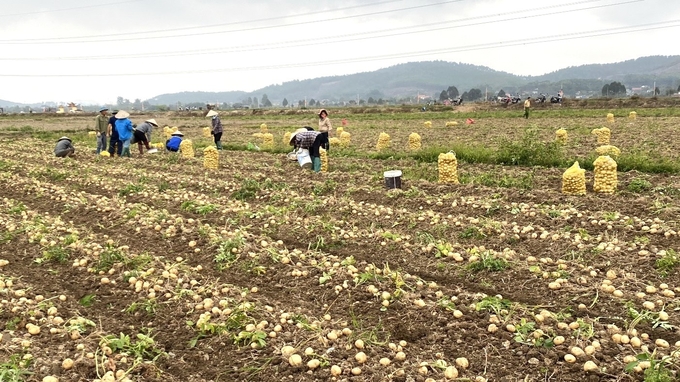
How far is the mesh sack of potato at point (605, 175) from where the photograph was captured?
912 centimetres

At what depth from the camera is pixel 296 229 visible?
7.52 m

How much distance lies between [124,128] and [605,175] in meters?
14.2

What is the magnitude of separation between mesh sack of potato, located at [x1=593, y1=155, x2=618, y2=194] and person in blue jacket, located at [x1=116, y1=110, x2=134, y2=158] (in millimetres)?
13928

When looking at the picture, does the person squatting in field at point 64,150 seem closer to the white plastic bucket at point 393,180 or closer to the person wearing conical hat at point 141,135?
the person wearing conical hat at point 141,135

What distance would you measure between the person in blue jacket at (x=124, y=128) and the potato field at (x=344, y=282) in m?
5.61

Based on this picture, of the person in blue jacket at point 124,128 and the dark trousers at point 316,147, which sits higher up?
the person in blue jacket at point 124,128

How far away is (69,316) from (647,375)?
5.34 m

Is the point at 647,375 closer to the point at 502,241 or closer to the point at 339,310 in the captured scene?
the point at 339,310

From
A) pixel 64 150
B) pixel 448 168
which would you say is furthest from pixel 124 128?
pixel 448 168

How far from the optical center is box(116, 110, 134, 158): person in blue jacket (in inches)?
629

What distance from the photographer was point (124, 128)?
16.1 meters

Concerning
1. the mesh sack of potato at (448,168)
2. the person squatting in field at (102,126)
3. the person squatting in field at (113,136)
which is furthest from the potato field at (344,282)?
the person squatting in field at (102,126)

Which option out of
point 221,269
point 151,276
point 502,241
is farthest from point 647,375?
point 151,276

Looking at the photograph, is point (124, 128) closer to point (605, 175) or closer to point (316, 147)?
point (316, 147)
